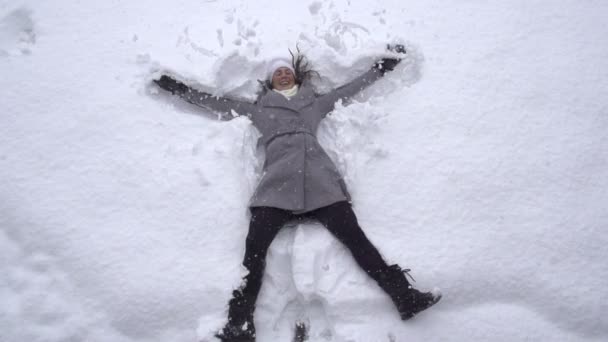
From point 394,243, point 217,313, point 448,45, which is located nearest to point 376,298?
point 394,243

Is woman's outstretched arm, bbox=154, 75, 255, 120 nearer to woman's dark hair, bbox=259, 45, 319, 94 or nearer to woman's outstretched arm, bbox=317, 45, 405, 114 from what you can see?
woman's dark hair, bbox=259, 45, 319, 94

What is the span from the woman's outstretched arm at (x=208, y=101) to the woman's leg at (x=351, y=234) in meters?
0.96

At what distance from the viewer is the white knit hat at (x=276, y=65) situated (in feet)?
9.28

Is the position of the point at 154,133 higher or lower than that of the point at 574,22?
lower

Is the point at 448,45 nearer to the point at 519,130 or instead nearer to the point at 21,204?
the point at 519,130

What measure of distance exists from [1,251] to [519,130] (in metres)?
3.41

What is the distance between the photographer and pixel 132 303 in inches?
81.3

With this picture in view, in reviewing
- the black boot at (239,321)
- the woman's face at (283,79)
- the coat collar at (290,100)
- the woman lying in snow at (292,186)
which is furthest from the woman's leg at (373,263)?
the woman's face at (283,79)

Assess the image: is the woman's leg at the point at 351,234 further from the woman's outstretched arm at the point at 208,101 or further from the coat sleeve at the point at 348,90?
the woman's outstretched arm at the point at 208,101

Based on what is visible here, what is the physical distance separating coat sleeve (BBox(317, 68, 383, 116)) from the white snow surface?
0.09 m

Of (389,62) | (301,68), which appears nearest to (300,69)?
(301,68)

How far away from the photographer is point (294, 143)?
2426 millimetres

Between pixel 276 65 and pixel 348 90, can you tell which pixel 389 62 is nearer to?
pixel 348 90

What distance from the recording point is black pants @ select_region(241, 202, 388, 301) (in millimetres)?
2102
